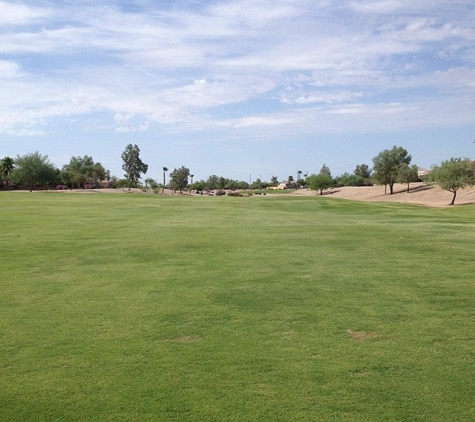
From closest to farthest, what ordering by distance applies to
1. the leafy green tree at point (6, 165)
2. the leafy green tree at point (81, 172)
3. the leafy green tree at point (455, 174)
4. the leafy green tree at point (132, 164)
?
the leafy green tree at point (455, 174) < the leafy green tree at point (6, 165) < the leafy green tree at point (81, 172) < the leafy green tree at point (132, 164)

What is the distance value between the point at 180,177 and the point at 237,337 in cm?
16683

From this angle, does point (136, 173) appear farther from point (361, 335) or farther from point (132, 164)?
point (361, 335)

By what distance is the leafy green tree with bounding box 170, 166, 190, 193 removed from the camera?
171 metres

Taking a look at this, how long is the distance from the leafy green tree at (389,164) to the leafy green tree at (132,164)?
79.1 metres

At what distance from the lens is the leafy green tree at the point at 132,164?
16875 centimetres

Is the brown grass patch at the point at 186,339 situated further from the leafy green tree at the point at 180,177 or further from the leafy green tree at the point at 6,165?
the leafy green tree at the point at 180,177

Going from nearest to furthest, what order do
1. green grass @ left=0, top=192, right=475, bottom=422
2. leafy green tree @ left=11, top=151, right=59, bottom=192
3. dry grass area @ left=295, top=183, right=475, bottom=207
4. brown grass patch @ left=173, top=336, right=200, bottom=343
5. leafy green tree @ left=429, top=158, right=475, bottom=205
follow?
green grass @ left=0, top=192, right=475, bottom=422 < brown grass patch @ left=173, top=336, right=200, bottom=343 < leafy green tree @ left=429, top=158, right=475, bottom=205 < dry grass area @ left=295, top=183, right=475, bottom=207 < leafy green tree @ left=11, top=151, right=59, bottom=192

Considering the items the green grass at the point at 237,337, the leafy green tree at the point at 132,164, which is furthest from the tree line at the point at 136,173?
the green grass at the point at 237,337

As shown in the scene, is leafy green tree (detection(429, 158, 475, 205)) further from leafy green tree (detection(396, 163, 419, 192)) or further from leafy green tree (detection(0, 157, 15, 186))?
leafy green tree (detection(0, 157, 15, 186))

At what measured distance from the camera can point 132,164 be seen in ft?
554

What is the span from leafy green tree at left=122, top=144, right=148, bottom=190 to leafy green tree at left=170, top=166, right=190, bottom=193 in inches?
435

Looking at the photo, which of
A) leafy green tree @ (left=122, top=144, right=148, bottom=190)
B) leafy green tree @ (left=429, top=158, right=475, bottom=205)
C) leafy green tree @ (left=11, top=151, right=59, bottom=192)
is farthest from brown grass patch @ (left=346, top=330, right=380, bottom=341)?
leafy green tree @ (left=122, top=144, right=148, bottom=190)

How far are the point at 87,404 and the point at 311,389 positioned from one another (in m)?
2.41

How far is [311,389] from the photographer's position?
5789 mm
